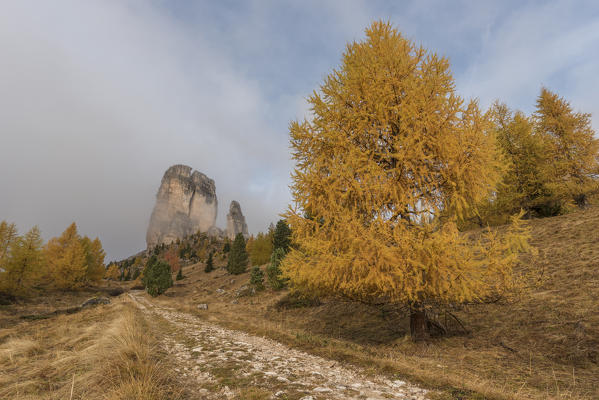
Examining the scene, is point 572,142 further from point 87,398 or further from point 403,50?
point 87,398

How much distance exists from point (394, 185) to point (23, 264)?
137ft

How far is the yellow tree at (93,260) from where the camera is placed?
4409 centimetres

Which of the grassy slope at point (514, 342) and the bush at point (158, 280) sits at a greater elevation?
the bush at point (158, 280)

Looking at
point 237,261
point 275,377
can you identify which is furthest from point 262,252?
point 275,377

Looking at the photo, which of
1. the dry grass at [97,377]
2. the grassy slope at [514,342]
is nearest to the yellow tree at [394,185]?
the grassy slope at [514,342]

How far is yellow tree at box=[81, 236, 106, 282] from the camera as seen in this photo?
44.1 metres

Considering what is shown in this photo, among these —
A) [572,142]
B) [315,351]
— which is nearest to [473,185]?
[315,351]

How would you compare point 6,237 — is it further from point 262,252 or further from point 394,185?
point 394,185

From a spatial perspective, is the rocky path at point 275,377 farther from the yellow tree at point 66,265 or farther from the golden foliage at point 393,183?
the yellow tree at point 66,265

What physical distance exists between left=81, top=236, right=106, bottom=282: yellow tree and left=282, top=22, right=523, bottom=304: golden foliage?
50.8 metres

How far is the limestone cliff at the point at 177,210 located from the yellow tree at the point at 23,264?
14605cm

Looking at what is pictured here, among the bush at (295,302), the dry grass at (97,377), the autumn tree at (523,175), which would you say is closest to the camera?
the dry grass at (97,377)

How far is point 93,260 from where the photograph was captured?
4591 cm

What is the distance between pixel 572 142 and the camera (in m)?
17.6
